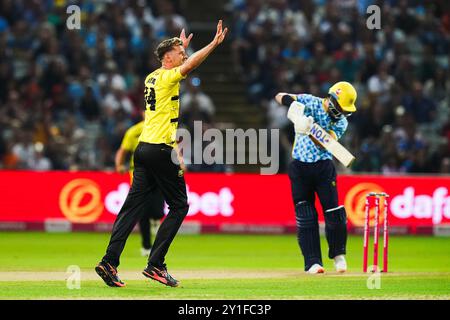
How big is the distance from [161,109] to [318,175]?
3022 mm

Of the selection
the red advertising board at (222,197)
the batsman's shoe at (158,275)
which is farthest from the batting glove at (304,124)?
the red advertising board at (222,197)

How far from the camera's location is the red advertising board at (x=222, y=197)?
79.0 feet

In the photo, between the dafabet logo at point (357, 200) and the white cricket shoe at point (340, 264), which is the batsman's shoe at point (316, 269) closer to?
the white cricket shoe at point (340, 264)

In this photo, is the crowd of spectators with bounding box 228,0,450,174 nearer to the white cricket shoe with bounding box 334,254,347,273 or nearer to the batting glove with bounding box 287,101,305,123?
the white cricket shoe with bounding box 334,254,347,273

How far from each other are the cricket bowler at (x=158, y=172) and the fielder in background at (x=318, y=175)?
2.31m

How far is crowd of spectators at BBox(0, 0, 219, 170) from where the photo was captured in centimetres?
2614

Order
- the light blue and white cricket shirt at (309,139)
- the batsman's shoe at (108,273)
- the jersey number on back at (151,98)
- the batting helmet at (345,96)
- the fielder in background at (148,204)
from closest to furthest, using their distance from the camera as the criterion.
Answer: the batsman's shoe at (108,273) < the jersey number on back at (151,98) < the batting helmet at (345,96) < the light blue and white cricket shirt at (309,139) < the fielder in background at (148,204)

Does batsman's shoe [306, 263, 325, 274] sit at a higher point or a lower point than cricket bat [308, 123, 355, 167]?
lower

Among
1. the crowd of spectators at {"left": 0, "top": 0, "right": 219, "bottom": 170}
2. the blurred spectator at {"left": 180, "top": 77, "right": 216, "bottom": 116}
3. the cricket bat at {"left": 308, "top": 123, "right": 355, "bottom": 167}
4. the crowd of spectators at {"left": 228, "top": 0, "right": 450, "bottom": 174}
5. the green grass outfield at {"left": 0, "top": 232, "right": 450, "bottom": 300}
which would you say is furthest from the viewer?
the blurred spectator at {"left": 180, "top": 77, "right": 216, "bottom": 116}

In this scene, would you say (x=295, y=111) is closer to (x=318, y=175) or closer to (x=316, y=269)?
(x=318, y=175)

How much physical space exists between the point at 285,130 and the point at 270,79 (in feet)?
6.52

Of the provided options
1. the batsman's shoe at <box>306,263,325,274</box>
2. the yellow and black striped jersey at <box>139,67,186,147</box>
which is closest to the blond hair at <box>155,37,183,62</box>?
the yellow and black striped jersey at <box>139,67,186,147</box>

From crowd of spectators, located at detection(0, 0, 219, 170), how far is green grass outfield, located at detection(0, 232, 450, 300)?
2991mm

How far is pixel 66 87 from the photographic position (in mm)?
27672
